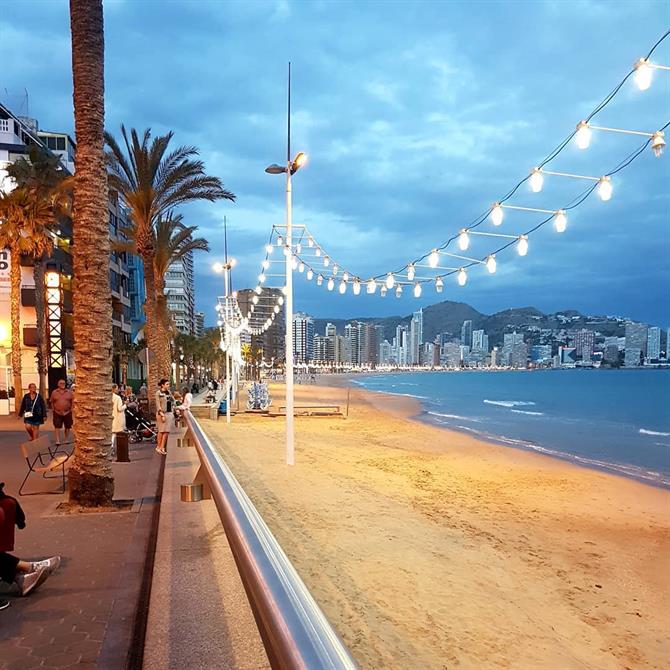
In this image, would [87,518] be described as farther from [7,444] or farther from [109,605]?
[7,444]

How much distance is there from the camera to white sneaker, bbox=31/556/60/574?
4598 millimetres

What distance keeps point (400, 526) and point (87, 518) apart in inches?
177

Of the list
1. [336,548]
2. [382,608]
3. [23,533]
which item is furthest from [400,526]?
[23,533]

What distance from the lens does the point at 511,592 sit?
22.1 ft

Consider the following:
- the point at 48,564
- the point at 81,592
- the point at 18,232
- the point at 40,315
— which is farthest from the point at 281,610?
the point at 40,315

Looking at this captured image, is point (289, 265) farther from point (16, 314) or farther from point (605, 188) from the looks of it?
point (16, 314)

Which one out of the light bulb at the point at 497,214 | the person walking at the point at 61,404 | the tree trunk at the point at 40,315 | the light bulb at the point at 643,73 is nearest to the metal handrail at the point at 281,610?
the light bulb at the point at 643,73

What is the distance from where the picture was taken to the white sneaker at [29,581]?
14.5ft

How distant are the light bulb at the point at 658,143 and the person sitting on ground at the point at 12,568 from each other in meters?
9.34

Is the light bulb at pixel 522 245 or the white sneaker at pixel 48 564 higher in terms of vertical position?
the light bulb at pixel 522 245

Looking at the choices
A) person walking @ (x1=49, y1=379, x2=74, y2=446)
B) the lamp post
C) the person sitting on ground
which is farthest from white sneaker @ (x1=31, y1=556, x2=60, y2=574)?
person walking @ (x1=49, y1=379, x2=74, y2=446)

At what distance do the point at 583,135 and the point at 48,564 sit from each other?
29.5ft

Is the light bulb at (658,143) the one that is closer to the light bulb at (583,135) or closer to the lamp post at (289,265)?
the light bulb at (583,135)

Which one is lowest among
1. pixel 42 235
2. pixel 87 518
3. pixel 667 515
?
pixel 667 515
